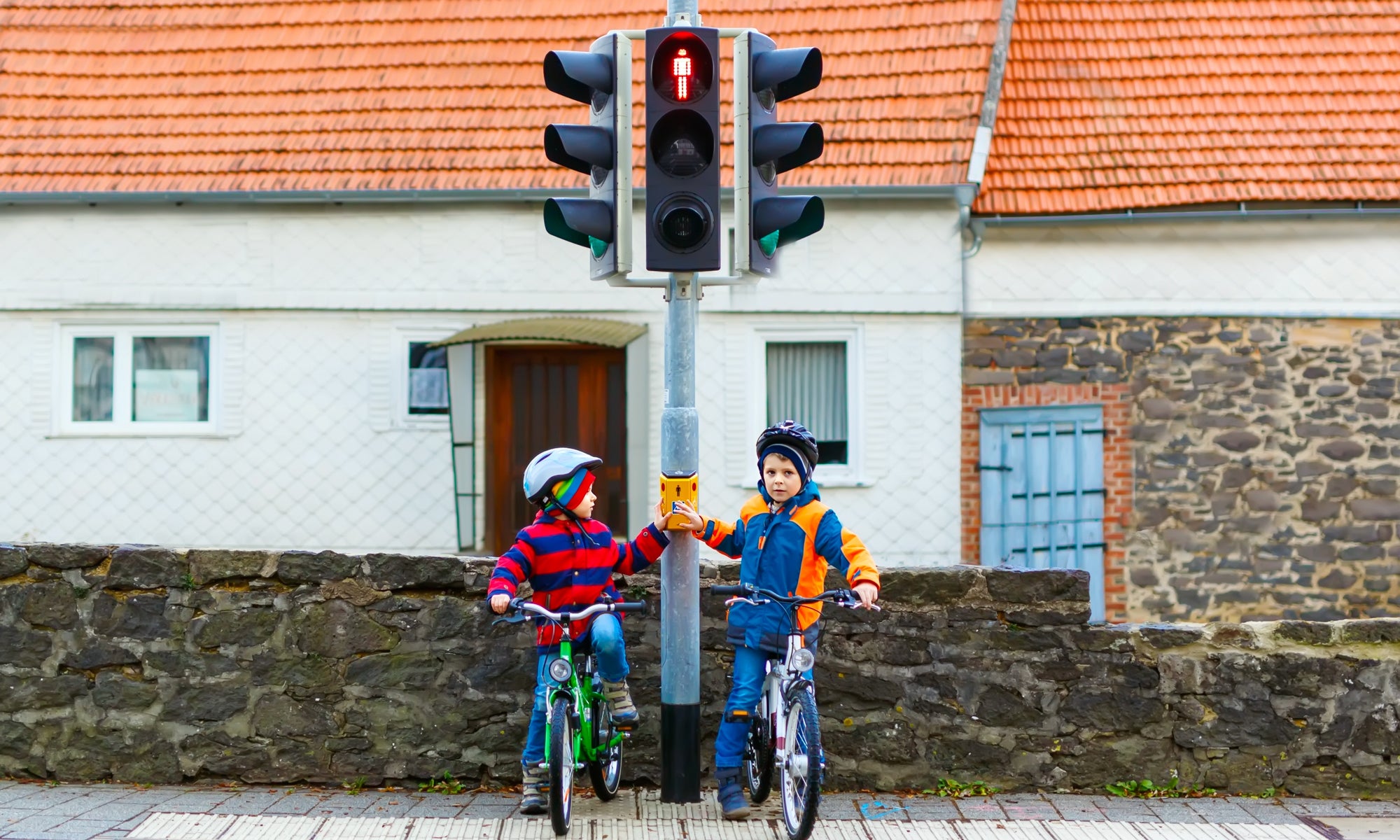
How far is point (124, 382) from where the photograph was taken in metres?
13.3

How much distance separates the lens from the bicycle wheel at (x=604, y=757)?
6051 mm

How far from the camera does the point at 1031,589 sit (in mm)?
6570

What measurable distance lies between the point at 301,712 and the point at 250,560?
70cm

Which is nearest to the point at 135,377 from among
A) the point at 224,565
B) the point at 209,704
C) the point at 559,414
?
the point at 559,414

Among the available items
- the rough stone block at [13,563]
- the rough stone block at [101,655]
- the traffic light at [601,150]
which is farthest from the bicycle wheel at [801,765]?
the rough stone block at [13,563]

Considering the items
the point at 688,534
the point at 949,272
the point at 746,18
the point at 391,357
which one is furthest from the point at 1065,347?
the point at 688,534

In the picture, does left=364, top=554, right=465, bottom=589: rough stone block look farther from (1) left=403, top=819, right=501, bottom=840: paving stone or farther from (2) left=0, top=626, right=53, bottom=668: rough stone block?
(2) left=0, top=626, right=53, bottom=668: rough stone block

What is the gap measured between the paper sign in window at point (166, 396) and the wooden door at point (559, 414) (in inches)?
105

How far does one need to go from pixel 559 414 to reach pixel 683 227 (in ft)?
25.6

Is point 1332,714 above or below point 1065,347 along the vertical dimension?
below

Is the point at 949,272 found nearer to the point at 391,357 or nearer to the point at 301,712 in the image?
the point at 391,357

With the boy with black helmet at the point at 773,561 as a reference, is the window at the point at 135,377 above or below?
above

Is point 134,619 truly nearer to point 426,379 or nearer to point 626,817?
point 626,817

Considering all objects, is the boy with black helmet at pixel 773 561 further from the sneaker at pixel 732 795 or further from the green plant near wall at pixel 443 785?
the green plant near wall at pixel 443 785
